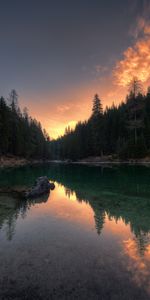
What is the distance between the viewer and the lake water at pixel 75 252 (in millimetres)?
3590

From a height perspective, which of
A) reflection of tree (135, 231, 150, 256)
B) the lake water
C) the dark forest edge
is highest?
the dark forest edge

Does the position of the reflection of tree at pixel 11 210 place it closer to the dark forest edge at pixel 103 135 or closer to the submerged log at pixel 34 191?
the submerged log at pixel 34 191

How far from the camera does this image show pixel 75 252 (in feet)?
16.9

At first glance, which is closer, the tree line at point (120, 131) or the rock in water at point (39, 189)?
the rock in water at point (39, 189)

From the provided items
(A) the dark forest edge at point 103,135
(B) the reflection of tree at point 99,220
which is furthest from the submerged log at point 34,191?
(A) the dark forest edge at point 103,135

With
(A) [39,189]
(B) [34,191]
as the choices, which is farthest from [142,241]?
(A) [39,189]

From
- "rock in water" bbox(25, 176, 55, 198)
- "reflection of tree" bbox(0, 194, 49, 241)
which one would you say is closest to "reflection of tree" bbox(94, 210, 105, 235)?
"reflection of tree" bbox(0, 194, 49, 241)

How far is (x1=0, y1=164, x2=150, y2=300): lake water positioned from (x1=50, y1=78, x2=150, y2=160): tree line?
39.6m

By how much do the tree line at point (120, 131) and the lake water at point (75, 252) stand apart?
39610 mm

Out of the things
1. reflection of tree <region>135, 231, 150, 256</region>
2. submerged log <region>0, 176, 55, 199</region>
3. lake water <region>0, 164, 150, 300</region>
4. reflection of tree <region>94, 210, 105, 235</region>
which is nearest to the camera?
lake water <region>0, 164, 150, 300</region>

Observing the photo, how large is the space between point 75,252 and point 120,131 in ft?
210

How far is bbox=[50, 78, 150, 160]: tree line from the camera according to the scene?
158 ft

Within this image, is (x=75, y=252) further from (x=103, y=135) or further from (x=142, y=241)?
(x=103, y=135)

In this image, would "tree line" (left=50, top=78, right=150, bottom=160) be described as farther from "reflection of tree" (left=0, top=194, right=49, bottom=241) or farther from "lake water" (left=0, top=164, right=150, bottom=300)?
"lake water" (left=0, top=164, right=150, bottom=300)
